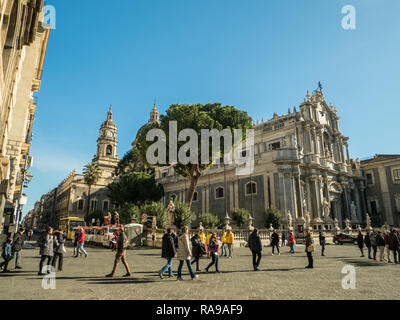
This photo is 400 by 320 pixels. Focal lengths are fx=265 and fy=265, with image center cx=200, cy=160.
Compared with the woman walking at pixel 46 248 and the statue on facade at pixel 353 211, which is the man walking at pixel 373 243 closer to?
the woman walking at pixel 46 248

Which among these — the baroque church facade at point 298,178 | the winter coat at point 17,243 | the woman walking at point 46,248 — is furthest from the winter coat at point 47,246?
the baroque church facade at point 298,178

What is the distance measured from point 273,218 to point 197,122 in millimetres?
14243

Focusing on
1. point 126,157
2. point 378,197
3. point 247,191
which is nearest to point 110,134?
point 126,157

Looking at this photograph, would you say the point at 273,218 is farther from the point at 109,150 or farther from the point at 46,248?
the point at 109,150

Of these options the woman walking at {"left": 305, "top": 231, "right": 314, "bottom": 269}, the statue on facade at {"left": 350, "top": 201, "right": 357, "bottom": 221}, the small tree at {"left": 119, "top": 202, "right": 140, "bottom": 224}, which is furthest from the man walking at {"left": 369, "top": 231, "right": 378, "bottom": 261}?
the statue on facade at {"left": 350, "top": 201, "right": 357, "bottom": 221}

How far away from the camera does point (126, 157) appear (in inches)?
2119

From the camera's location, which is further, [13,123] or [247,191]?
[247,191]

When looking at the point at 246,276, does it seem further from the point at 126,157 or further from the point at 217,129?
the point at 126,157

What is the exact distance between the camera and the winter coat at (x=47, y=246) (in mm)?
9043

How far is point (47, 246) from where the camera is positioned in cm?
913

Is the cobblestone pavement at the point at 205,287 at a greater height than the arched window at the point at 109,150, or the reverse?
the arched window at the point at 109,150

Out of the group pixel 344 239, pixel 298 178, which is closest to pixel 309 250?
pixel 344 239

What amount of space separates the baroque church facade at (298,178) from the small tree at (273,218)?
1348 mm
